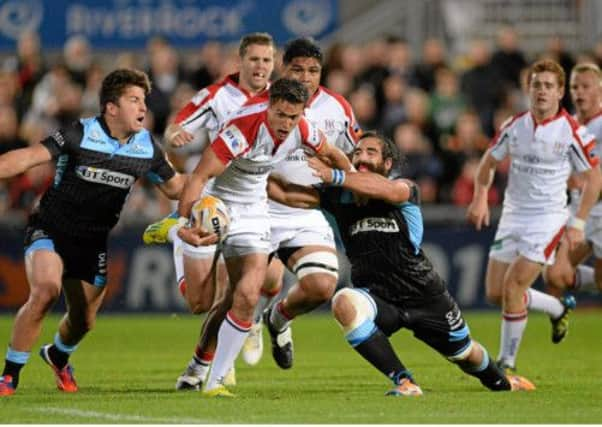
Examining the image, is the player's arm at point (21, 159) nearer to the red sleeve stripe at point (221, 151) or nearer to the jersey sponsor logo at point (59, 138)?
the jersey sponsor logo at point (59, 138)

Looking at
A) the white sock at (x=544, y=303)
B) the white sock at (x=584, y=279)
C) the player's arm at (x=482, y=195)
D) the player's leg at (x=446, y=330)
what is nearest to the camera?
the player's leg at (x=446, y=330)

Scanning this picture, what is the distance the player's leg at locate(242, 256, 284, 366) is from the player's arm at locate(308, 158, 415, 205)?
8.25 feet

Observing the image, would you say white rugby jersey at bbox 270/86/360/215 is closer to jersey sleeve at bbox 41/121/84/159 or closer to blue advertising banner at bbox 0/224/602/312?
jersey sleeve at bbox 41/121/84/159

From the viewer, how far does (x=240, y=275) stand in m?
9.97

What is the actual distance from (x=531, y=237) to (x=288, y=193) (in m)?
2.61

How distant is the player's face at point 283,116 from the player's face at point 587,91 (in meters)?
4.31

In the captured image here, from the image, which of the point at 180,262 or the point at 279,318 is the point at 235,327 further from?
the point at 279,318

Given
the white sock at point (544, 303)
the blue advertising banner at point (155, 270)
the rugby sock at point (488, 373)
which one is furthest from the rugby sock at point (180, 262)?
the blue advertising banner at point (155, 270)

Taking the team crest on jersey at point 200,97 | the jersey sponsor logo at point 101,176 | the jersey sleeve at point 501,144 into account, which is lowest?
the jersey sleeve at point 501,144

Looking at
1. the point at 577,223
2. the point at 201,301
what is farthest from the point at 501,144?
the point at 201,301

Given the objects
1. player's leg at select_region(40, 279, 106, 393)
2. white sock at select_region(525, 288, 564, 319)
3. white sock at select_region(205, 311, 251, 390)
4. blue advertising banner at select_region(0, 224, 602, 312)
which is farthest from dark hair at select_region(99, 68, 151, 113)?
blue advertising banner at select_region(0, 224, 602, 312)

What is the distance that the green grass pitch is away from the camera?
852 cm

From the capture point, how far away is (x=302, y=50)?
11.2m

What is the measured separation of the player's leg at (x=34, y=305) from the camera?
991 centimetres
